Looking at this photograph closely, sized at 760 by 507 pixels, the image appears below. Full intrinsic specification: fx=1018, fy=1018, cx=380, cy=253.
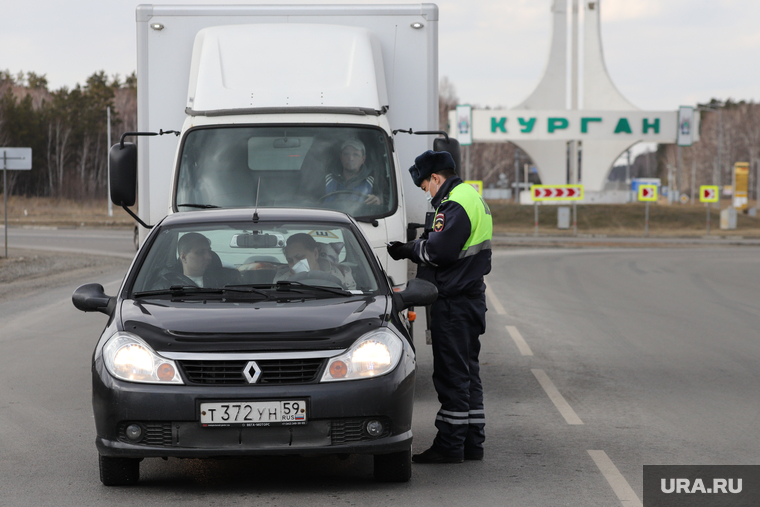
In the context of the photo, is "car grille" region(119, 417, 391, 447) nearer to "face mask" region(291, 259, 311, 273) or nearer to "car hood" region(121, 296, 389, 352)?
"car hood" region(121, 296, 389, 352)

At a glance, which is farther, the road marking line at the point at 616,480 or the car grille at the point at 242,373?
the road marking line at the point at 616,480

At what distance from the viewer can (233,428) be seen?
5008 millimetres

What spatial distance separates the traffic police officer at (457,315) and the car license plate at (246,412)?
1.40 metres

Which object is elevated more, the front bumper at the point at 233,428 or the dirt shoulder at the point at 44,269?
the front bumper at the point at 233,428

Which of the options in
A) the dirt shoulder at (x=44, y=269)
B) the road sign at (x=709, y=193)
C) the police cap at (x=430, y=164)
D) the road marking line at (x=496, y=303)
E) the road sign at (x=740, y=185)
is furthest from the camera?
the road sign at (x=740, y=185)

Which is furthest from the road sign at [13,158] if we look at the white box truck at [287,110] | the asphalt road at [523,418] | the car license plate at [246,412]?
the car license plate at [246,412]

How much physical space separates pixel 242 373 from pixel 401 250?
194 cm

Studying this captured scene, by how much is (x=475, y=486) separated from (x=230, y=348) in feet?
5.19

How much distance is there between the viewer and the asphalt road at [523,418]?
5.42 meters

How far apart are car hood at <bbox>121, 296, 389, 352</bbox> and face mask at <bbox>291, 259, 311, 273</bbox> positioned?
0.53 m

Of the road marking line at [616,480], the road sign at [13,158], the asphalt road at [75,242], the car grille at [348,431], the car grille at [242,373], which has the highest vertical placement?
the road sign at [13,158]

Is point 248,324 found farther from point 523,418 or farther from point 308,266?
point 523,418

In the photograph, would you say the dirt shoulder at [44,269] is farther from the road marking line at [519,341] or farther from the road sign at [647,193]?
the road sign at [647,193]

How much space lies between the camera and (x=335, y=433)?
5.10 m
